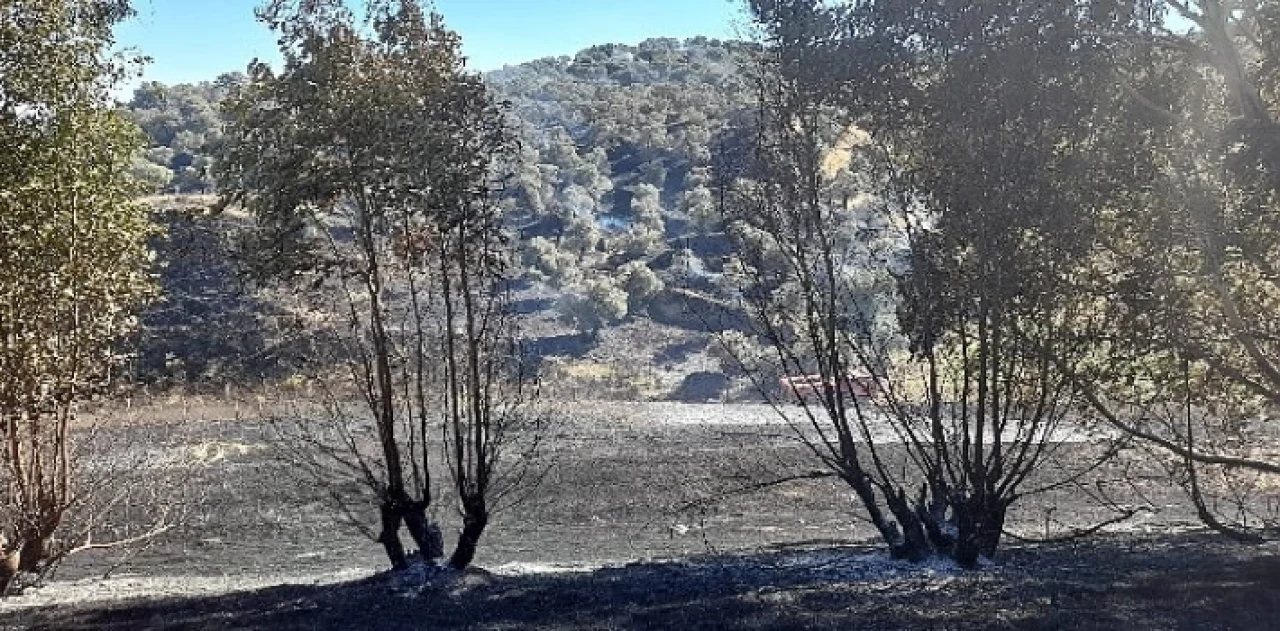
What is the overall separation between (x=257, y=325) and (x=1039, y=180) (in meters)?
30.5

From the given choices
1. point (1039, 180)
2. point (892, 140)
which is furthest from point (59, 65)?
point (1039, 180)

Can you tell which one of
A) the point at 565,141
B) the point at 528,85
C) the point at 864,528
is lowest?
Result: the point at 864,528

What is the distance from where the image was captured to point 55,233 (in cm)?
877

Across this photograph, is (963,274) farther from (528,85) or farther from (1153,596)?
(528,85)

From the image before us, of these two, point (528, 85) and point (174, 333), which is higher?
point (528, 85)

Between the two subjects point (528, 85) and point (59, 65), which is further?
point (528, 85)

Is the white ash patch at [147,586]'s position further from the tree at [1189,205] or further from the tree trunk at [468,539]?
the tree at [1189,205]

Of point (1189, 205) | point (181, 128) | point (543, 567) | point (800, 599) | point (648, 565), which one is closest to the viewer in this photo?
point (800, 599)

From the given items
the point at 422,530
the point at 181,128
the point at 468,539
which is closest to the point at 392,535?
the point at 422,530

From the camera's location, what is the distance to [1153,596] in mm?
7430

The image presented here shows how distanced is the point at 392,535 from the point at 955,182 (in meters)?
5.17

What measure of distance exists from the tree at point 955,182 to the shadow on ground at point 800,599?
95cm

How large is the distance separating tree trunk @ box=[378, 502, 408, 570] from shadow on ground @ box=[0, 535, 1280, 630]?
0.19 m

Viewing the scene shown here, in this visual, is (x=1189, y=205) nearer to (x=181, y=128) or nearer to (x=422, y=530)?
(x=422, y=530)
